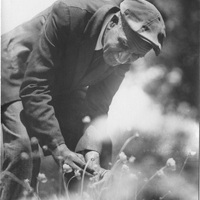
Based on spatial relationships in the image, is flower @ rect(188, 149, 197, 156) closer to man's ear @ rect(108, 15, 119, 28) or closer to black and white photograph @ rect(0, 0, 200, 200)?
black and white photograph @ rect(0, 0, 200, 200)

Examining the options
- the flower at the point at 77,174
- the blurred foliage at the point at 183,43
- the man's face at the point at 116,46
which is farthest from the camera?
the blurred foliage at the point at 183,43

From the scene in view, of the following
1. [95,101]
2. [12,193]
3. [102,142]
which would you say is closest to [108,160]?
[102,142]

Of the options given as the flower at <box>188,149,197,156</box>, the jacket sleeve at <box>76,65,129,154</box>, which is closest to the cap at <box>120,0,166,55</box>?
the jacket sleeve at <box>76,65,129,154</box>

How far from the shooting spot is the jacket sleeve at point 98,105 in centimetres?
380

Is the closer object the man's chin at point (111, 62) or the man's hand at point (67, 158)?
the man's hand at point (67, 158)

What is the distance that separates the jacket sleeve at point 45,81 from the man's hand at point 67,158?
1.5 inches

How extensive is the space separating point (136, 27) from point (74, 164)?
94cm

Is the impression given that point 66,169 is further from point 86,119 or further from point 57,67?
point 57,67

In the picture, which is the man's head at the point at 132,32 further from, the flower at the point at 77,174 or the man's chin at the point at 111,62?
the flower at the point at 77,174

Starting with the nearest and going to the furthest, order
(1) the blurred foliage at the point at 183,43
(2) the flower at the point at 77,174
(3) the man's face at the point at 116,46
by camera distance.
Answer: (2) the flower at the point at 77,174 → (3) the man's face at the point at 116,46 → (1) the blurred foliage at the point at 183,43

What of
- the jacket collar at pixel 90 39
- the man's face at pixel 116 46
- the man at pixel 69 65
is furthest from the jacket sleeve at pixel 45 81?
the man's face at pixel 116 46

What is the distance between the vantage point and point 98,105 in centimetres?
385

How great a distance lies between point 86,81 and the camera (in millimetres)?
3865

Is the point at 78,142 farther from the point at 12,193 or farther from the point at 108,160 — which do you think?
the point at 12,193
